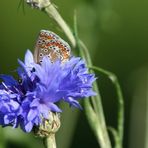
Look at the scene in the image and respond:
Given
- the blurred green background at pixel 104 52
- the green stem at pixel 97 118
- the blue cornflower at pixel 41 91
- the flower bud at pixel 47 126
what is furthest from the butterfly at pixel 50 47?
the blurred green background at pixel 104 52

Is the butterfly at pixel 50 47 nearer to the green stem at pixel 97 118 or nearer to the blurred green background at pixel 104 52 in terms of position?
the green stem at pixel 97 118

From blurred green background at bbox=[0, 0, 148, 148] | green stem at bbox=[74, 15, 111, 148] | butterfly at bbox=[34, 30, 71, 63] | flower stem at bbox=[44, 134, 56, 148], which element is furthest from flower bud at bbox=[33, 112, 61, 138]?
blurred green background at bbox=[0, 0, 148, 148]

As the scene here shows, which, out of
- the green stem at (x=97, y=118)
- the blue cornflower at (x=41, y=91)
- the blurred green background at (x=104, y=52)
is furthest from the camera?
the blurred green background at (x=104, y=52)

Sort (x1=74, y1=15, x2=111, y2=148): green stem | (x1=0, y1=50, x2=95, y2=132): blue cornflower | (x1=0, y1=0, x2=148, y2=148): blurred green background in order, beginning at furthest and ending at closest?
1. (x1=0, y1=0, x2=148, y2=148): blurred green background
2. (x1=74, y1=15, x2=111, y2=148): green stem
3. (x1=0, y1=50, x2=95, y2=132): blue cornflower

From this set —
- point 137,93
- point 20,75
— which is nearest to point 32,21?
point 137,93

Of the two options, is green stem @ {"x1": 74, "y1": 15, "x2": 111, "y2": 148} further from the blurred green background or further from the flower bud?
the blurred green background

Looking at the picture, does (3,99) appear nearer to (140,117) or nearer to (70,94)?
(70,94)
